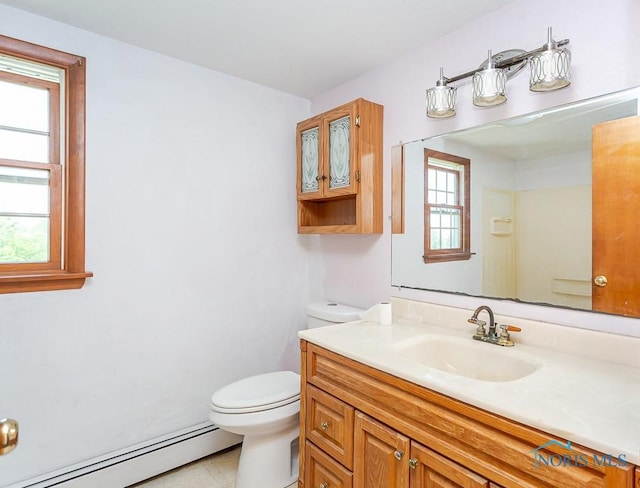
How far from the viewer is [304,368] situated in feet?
5.09

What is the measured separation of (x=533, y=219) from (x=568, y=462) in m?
0.92

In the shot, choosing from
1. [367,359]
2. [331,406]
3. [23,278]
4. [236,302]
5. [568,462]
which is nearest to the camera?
[568,462]

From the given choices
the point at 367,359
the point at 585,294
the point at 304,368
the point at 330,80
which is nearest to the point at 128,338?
the point at 304,368

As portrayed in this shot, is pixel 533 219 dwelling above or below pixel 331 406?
above

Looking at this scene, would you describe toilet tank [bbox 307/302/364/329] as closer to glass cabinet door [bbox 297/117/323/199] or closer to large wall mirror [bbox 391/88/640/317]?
large wall mirror [bbox 391/88/640/317]

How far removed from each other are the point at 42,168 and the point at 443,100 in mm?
1886

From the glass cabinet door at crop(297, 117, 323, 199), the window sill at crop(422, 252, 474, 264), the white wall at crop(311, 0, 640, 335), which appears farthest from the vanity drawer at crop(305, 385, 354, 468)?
the glass cabinet door at crop(297, 117, 323, 199)

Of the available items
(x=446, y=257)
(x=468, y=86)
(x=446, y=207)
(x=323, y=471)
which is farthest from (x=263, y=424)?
(x=468, y=86)

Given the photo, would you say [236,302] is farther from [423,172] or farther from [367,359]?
[423,172]

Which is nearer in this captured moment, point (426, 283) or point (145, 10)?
point (145, 10)

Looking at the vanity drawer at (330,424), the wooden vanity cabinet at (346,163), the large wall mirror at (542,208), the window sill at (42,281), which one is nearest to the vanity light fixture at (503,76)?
the large wall mirror at (542,208)

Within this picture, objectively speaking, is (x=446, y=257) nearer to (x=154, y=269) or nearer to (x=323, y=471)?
(x=323, y=471)

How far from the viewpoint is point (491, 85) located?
4.56 ft

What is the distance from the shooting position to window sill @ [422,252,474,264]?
5.46 ft
